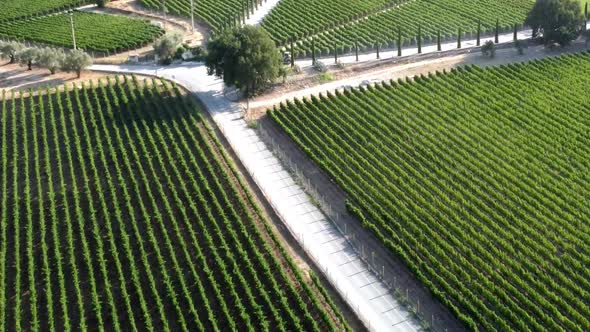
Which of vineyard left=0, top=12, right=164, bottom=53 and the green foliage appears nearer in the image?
the green foliage

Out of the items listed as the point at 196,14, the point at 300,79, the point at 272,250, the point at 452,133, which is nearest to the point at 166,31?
the point at 196,14

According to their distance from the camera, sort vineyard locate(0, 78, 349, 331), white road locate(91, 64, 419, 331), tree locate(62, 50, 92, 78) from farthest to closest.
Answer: tree locate(62, 50, 92, 78) → white road locate(91, 64, 419, 331) → vineyard locate(0, 78, 349, 331)

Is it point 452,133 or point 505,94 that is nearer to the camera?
point 452,133

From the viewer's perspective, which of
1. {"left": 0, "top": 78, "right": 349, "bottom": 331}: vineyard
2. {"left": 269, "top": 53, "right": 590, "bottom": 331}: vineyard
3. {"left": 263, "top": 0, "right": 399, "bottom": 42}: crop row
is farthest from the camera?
{"left": 263, "top": 0, "right": 399, "bottom": 42}: crop row

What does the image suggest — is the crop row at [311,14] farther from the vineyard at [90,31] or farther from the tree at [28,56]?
the tree at [28,56]

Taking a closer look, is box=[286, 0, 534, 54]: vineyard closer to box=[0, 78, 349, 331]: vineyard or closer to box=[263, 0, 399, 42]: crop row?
box=[263, 0, 399, 42]: crop row

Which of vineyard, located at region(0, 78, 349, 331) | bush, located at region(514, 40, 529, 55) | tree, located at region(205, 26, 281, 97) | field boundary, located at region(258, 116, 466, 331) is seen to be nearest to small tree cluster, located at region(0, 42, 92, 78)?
vineyard, located at region(0, 78, 349, 331)

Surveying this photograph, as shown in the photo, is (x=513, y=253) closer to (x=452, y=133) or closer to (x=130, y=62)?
(x=452, y=133)

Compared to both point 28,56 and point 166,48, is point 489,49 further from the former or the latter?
point 28,56
